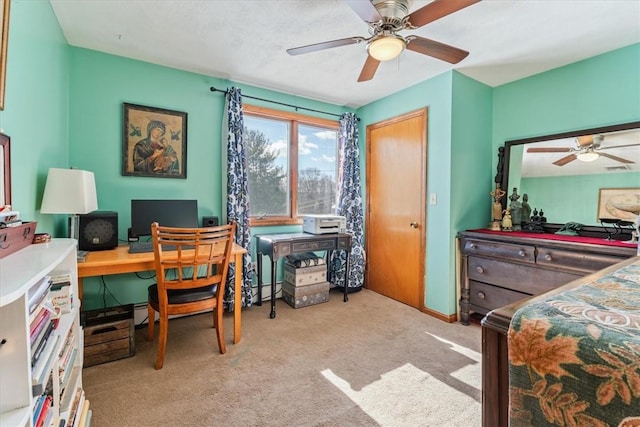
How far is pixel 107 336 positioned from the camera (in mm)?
2062

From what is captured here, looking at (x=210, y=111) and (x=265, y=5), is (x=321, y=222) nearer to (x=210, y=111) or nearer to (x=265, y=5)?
(x=210, y=111)

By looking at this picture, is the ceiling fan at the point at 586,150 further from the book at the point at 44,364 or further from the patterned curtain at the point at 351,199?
the book at the point at 44,364

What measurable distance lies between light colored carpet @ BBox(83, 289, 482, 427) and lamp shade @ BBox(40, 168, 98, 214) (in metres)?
1.08

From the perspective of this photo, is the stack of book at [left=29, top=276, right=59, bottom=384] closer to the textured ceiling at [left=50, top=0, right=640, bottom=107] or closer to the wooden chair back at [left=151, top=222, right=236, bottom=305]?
the wooden chair back at [left=151, top=222, right=236, bottom=305]

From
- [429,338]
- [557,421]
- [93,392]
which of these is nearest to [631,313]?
[557,421]

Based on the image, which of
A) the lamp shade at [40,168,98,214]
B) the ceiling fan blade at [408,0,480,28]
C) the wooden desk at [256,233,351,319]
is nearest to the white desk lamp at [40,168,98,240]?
the lamp shade at [40,168,98,214]

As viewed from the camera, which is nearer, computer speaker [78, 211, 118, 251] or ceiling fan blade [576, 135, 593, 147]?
computer speaker [78, 211, 118, 251]

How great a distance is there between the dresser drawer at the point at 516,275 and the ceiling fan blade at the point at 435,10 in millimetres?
1946

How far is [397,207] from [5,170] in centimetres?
309

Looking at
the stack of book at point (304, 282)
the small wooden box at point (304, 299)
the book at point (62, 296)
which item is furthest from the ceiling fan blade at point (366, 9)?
the small wooden box at point (304, 299)

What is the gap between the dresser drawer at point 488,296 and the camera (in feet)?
8.15

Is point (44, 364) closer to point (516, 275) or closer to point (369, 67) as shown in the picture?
point (369, 67)

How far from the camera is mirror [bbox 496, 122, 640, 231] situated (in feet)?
7.59

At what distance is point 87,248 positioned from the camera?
2.20 metres
